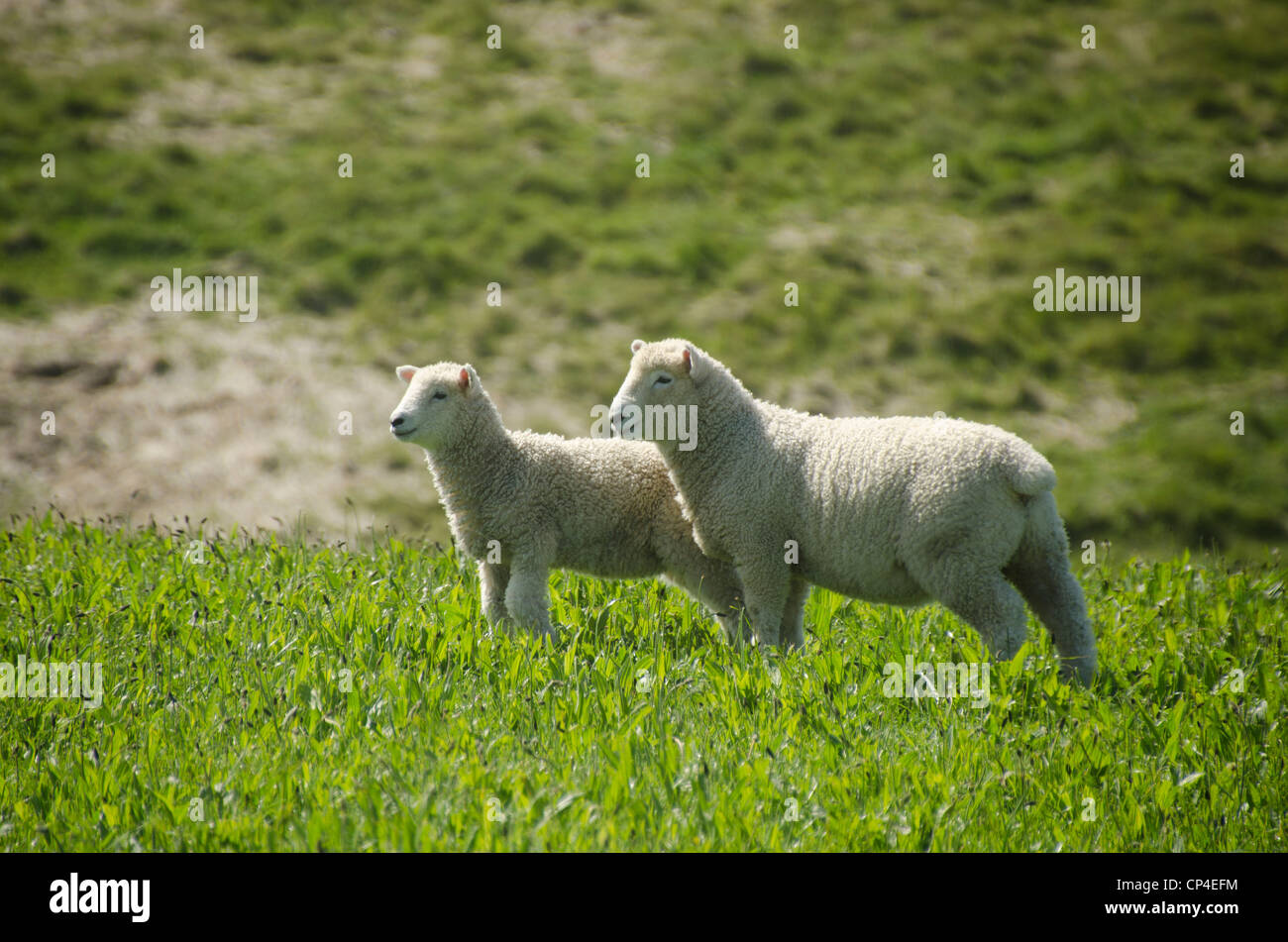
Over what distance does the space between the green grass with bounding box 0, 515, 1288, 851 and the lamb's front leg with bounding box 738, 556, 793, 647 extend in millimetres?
208

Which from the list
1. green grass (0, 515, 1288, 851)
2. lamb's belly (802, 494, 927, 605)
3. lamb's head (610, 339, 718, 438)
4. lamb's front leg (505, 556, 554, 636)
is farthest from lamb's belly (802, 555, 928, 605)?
lamb's front leg (505, 556, 554, 636)

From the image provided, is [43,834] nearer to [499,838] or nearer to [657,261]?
[499,838]

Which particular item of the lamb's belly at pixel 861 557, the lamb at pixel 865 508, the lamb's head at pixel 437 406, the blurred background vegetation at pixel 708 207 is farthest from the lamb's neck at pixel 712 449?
the blurred background vegetation at pixel 708 207

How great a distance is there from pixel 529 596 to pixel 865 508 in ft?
5.68

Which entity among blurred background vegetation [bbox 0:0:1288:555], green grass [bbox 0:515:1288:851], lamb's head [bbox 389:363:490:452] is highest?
blurred background vegetation [bbox 0:0:1288:555]

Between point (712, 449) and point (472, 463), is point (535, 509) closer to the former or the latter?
point (472, 463)

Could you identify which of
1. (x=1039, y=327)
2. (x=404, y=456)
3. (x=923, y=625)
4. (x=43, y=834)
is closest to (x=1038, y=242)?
(x=1039, y=327)

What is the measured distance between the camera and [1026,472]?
5.68 m

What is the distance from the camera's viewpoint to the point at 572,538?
6.66 meters

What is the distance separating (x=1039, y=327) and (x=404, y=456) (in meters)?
8.81

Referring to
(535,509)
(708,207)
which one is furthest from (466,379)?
(708,207)

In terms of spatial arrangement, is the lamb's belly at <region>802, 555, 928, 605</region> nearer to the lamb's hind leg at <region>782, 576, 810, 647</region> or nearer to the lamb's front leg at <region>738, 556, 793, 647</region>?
the lamb's front leg at <region>738, 556, 793, 647</region>

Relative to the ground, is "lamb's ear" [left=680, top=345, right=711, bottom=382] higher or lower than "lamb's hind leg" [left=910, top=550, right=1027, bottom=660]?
higher

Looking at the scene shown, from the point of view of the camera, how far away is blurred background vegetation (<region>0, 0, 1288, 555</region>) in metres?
15.8
